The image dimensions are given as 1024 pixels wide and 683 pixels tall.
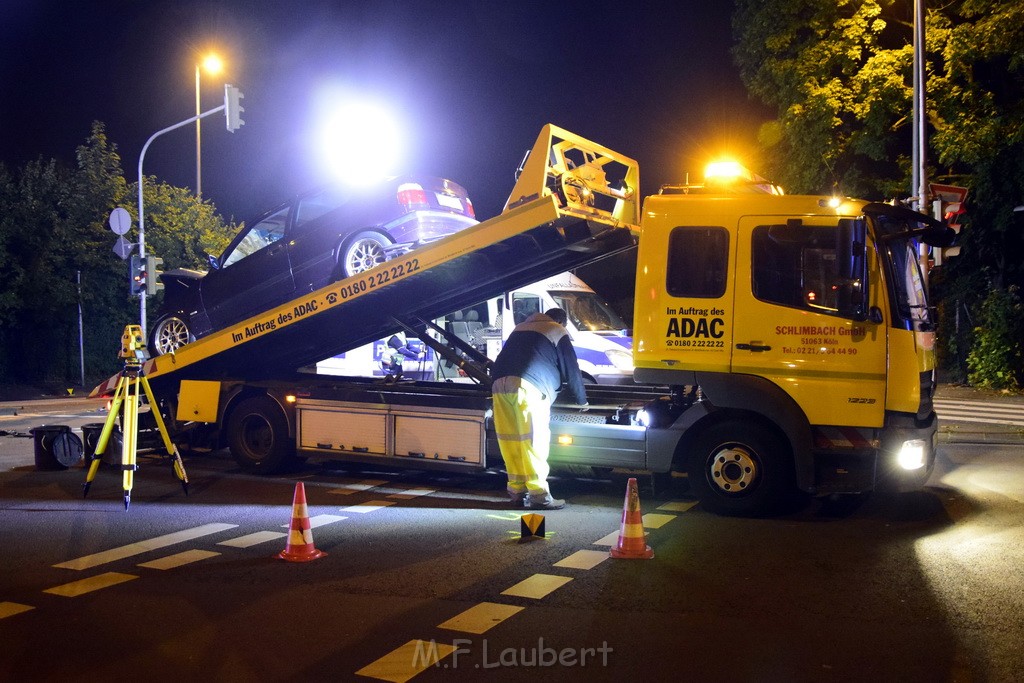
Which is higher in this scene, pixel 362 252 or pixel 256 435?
pixel 362 252

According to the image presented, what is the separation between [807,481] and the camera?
23.9 feet

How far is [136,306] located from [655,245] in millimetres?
23076

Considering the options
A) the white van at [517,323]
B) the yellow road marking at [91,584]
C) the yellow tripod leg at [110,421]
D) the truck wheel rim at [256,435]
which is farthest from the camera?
the white van at [517,323]

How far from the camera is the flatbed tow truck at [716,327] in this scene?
23.6ft

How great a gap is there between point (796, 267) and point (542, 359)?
221cm

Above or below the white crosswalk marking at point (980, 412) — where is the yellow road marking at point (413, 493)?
below

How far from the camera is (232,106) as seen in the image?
2030 centimetres

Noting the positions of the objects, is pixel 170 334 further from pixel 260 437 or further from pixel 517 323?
pixel 517 323

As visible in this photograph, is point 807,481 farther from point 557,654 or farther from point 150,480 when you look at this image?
point 150,480

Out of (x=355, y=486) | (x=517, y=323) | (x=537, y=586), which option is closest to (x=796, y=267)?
(x=537, y=586)

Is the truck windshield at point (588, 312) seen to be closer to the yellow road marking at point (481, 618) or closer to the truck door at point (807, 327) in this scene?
the truck door at point (807, 327)

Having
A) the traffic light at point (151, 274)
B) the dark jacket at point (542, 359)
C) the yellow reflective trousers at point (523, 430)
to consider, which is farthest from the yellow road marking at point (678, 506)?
the traffic light at point (151, 274)

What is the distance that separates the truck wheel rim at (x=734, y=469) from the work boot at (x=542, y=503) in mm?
1334

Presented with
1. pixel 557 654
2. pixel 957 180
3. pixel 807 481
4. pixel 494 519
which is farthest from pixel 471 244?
pixel 957 180
